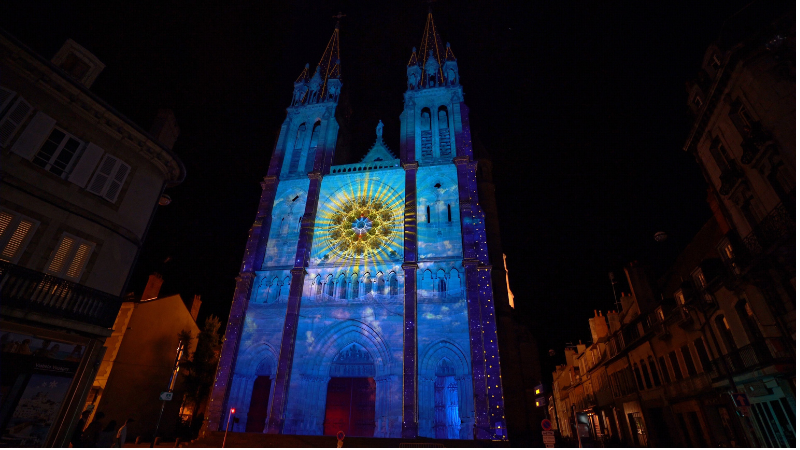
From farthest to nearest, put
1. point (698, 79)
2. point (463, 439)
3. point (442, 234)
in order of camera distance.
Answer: point (442, 234) → point (463, 439) → point (698, 79)

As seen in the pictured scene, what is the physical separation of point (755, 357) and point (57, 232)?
23.8 meters

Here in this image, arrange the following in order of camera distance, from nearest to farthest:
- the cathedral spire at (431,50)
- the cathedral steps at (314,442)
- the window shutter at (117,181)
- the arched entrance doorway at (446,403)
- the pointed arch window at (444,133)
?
the window shutter at (117,181) → the cathedral steps at (314,442) → the arched entrance doorway at (446,403) → the pointed arch window at (444,133) → the cathedral spire at (431,50)

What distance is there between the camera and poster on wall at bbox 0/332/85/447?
9.59m

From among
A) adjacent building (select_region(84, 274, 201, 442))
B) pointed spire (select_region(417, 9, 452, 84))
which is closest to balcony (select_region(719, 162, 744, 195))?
pointed spire (select_region(417, 9, 452, 84))

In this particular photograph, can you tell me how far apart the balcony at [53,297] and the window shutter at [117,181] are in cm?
331

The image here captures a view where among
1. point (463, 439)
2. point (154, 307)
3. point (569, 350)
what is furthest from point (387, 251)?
point (569, 350)

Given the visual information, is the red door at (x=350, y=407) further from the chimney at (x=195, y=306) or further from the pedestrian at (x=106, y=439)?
the chimney at (x=195, y=306)

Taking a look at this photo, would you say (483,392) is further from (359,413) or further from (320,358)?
(320,358)

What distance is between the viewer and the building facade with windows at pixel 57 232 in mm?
10102

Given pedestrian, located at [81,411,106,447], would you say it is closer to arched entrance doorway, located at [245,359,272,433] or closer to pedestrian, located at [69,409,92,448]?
pedestrian, located at [69,409,92,448]

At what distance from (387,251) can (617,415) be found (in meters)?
21.1

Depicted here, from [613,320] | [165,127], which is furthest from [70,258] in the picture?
[613,320]

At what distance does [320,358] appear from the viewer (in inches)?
891

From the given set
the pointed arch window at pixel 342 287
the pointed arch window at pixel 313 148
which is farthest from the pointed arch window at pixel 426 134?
the pointed arch window at pixel 342 287
